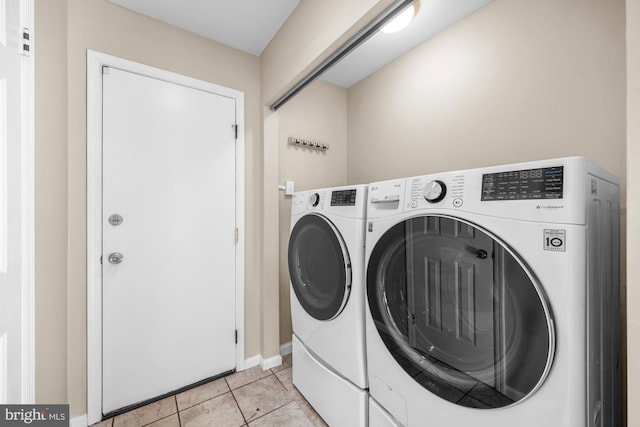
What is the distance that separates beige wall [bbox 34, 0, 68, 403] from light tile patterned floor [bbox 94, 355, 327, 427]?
45 centimetres

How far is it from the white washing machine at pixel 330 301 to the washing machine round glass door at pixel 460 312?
0.14 meters

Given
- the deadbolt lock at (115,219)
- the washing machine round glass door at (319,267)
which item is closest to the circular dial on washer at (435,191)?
the washing machine round glass door at (319,267)

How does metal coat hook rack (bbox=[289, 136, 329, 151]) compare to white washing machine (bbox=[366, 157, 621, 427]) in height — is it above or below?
above

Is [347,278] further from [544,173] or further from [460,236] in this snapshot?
[544,173]

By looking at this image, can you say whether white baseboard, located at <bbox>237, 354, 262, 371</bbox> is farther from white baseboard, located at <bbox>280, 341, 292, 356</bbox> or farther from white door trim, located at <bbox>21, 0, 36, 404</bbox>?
white door trim, located at <bbox>21, 0, 36, 404</bbox>

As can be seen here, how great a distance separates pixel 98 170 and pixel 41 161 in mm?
224

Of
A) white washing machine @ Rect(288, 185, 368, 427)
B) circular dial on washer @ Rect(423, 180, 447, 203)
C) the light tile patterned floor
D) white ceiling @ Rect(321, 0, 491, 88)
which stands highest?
white ceiling @ Rect(321, 0, 491, 88)

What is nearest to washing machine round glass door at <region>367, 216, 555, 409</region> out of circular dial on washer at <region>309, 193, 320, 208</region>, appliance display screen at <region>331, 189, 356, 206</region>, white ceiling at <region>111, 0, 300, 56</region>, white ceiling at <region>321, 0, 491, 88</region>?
appliance display screen at <region>331, 189, 356, 206</region>

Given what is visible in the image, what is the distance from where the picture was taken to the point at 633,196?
1.87 ft

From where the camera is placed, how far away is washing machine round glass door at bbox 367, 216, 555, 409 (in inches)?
26.7

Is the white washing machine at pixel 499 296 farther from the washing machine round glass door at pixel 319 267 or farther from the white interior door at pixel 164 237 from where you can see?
the white interior door at pixel 164 237

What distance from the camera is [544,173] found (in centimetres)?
65

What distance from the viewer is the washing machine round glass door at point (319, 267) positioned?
125cm

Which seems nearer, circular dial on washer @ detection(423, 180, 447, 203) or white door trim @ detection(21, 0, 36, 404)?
circular dial on washer @ detection(423, 180, 447, 203)
